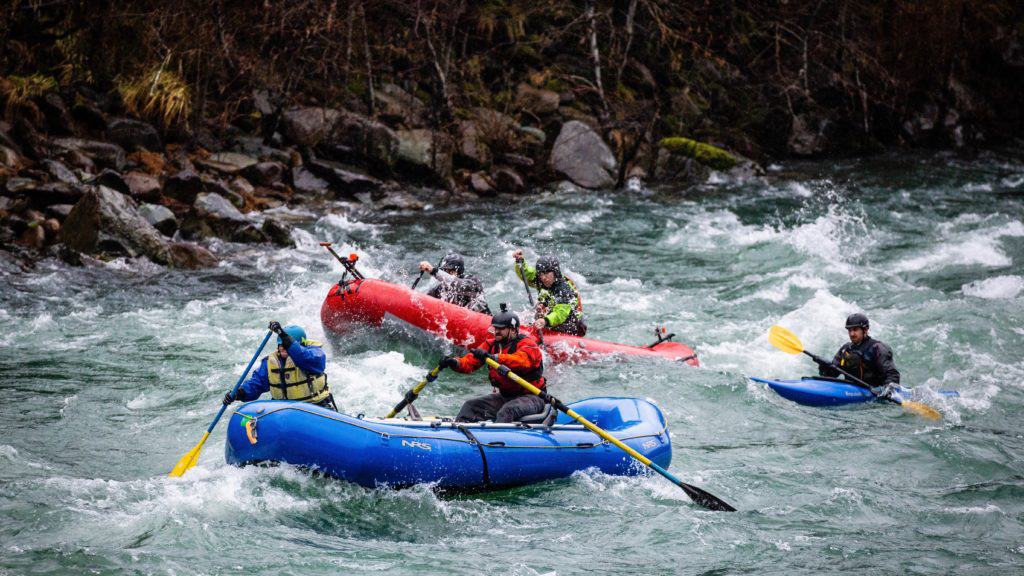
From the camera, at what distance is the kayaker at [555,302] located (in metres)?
8.59

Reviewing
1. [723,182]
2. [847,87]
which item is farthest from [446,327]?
[847,87]

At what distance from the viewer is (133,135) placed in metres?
14.4

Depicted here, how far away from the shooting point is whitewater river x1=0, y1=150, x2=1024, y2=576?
5.17m

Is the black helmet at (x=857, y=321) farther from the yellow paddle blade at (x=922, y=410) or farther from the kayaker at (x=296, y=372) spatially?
the kayaker at (x=296, y=372)

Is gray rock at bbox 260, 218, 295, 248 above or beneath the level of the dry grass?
beneath

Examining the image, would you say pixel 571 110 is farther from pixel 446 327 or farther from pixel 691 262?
pixel 446 327

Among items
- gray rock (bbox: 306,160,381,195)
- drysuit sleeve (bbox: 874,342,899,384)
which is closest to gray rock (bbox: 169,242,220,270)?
gray rock (bbox: 306,160,381,195)

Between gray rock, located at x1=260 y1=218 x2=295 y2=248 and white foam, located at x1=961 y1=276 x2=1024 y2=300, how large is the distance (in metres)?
8.84

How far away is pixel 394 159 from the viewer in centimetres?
1587

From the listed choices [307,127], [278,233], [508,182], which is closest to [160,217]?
[278,233]

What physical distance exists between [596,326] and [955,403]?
3.80 meters

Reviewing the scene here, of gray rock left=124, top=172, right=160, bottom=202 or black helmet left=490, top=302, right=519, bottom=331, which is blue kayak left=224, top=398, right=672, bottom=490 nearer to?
black helmet left=490, top=302, right=519, bottom=331

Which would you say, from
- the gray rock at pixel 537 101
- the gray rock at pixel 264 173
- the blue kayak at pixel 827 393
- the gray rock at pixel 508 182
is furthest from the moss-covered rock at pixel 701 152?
the blue kayak at pixel 827 393

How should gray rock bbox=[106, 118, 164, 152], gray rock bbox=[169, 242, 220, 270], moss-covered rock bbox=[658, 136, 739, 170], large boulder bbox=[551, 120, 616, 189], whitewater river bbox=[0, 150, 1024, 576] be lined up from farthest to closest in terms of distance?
moss-covered rock bbox=[658, 136, 739, 170], large boulder bbox=[551, 120, 616, 189], gray rock bbox=[106, 118, 164, 152], gray rock bbox=[169, 242, 220, 270], whitewater river bbox=[0, 150, 1024, 576]
